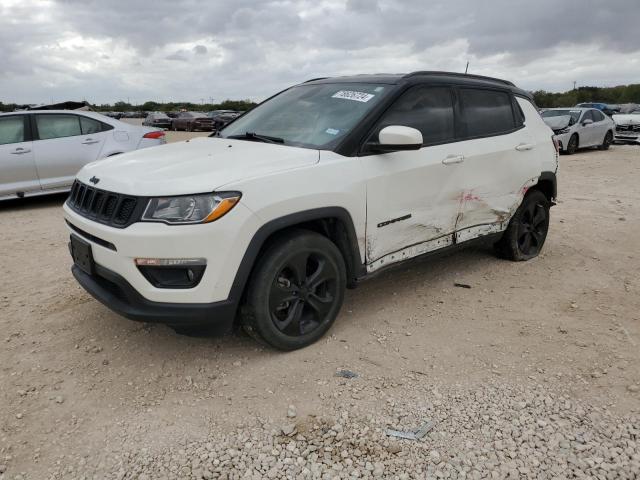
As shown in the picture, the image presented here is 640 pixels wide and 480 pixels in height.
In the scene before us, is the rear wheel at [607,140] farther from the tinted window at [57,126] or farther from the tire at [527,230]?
the tinted window at [57,126]

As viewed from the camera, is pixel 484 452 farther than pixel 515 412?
No

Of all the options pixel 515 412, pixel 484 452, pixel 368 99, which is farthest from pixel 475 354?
pixel 368 99

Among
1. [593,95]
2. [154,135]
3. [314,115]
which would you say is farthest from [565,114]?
[593,95]

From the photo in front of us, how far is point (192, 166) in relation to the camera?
3.08 m

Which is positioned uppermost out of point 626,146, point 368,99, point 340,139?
point 368,99

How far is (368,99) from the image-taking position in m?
3.65

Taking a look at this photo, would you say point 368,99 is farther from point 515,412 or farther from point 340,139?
point 515,412

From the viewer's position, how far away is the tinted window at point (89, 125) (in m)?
8.05

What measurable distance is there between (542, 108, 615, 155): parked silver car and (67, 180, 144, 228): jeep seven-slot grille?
1399 centimetres

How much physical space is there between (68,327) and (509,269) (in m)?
3.80

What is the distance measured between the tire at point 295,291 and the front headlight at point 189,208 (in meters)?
0.43

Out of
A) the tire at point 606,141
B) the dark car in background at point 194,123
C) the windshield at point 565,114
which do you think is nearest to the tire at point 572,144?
the windshield at point 565,114

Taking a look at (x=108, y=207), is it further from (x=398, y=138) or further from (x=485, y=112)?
(x=485, y=112)

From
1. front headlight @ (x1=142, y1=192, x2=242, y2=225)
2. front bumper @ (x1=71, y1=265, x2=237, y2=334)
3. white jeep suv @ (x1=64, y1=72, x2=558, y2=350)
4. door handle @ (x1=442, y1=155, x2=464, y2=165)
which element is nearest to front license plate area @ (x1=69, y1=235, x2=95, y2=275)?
white jeep suv @ (x1=64, y1=72, x2=558, y2=350)
